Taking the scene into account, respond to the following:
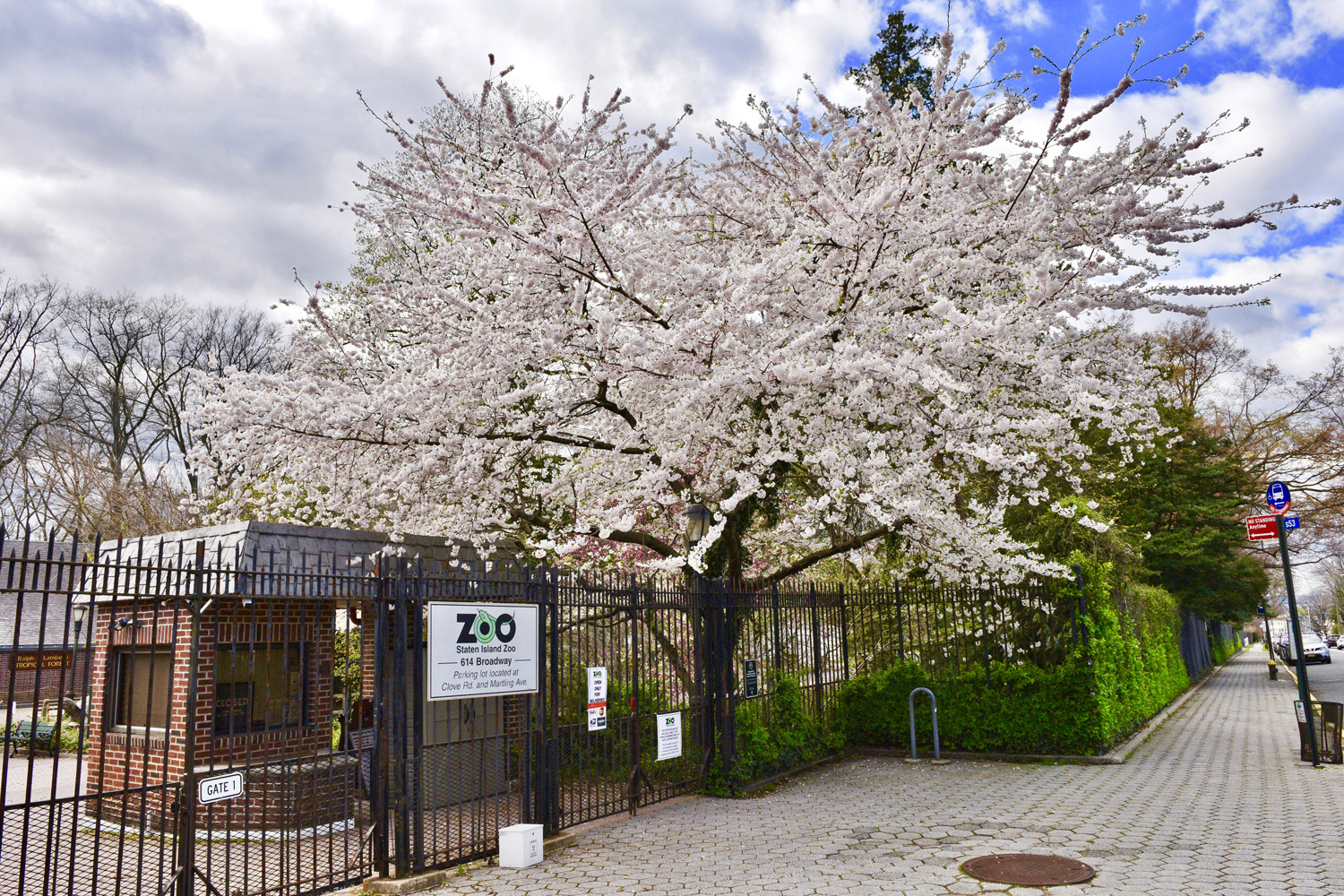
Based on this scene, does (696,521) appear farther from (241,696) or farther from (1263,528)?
(1263,528)

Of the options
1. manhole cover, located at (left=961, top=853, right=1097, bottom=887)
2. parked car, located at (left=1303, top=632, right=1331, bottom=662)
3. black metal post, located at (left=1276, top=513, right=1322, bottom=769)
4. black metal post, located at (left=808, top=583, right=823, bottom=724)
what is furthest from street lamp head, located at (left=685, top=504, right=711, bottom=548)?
parked car, located at (left=1303, top=632, right=1331, bottom=662)

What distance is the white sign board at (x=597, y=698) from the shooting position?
25.9ft

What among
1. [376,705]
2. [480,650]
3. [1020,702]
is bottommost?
[1020,702]

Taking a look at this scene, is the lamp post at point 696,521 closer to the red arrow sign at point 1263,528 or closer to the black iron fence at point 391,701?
the black iron fence at point 391,701

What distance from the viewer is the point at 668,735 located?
28.7 feet

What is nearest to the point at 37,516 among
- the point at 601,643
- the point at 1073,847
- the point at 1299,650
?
the point at 601,643

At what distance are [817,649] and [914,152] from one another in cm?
653

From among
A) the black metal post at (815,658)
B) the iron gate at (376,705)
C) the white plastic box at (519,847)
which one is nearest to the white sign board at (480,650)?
the iron gate at (376,705)

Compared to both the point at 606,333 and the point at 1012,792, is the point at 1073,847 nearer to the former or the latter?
the point at 1012,792

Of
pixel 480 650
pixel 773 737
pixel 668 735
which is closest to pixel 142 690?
pixel 480 650

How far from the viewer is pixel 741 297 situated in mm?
8406

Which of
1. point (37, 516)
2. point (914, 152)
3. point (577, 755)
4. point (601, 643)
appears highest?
point (914, 152)

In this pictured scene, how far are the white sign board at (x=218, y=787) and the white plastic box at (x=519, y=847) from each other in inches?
88.8

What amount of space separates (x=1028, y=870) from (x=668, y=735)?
12.1 feet
